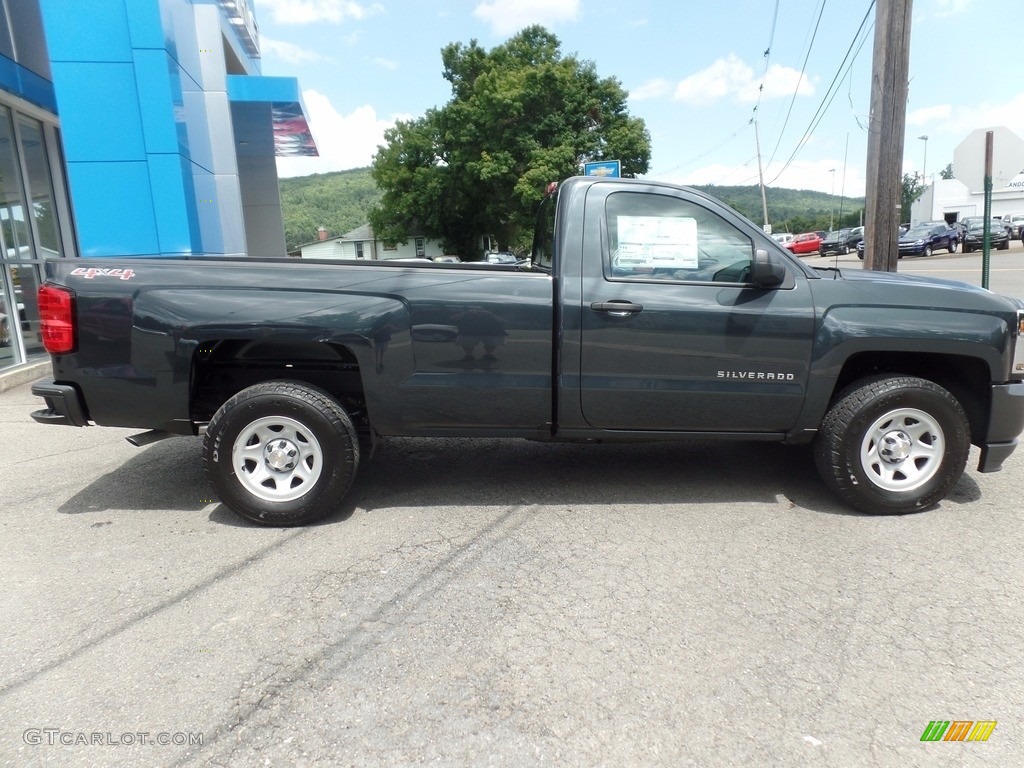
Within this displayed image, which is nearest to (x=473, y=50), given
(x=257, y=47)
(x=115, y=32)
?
(x=257, y=47)

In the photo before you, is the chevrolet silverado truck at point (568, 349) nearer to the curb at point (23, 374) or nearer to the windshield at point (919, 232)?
the curb at point (23, 374)

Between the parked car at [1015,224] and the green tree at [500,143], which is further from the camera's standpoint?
the green tree at [500,143]

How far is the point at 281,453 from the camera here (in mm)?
4047

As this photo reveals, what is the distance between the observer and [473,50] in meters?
45.9

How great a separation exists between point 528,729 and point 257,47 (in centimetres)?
2194

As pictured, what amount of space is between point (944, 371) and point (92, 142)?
33.8 ft

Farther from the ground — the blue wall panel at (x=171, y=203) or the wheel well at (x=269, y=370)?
the blue wall panel at (x=171, y=203)

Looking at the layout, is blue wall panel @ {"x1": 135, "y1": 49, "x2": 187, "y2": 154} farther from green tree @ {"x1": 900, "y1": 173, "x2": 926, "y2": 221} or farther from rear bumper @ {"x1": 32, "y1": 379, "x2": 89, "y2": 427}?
green tree @ {"x1": 900, "y1": 173, "x2": 926, "y2": 221}

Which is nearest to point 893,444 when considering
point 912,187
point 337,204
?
point 337,204

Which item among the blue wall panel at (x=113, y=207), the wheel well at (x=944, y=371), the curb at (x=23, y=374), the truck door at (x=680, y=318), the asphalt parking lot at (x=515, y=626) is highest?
the blue wall panel at (x=113, y=207)

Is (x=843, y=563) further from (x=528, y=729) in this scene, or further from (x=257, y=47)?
(x=257, y=47)

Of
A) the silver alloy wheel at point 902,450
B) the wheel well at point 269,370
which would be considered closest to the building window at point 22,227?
the wheel well at point 269,370

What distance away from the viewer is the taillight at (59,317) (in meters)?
3.85

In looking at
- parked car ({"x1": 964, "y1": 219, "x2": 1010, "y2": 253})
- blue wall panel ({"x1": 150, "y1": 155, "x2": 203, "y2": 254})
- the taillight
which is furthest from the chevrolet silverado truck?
parked car ({"x1": 964, "y1": 219, "x2": 1010, "y2": 253})
